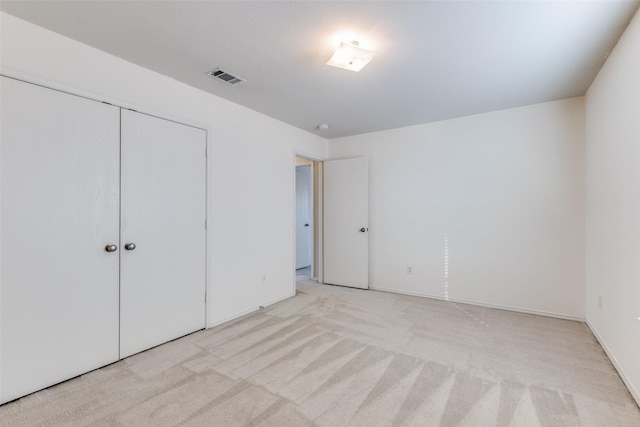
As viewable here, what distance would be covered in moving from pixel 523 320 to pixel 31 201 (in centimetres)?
453

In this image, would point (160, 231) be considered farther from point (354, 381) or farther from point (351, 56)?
point (351, 56)

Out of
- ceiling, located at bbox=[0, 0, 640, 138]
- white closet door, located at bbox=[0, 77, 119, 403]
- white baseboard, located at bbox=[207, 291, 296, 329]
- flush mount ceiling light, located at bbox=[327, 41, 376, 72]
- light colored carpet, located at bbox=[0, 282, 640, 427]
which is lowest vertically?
light colored carpet, located at bbox=[0, 282, 640, 427]

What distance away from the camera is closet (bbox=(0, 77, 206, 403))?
185 centimetres

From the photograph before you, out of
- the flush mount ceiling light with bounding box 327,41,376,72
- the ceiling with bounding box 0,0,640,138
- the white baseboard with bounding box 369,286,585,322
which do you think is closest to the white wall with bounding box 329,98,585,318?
the white baseboard with bounding box 369,286,585,322

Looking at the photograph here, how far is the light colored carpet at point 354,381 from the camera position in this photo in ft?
5.53

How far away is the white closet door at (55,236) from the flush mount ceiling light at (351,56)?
1806 millimetres

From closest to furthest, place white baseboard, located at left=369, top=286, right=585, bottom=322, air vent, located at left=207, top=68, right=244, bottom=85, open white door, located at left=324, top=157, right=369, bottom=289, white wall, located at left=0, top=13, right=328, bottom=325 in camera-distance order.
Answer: white wall, located at left=0, top=13, right=328, bottom=325 → air vent, located at left=207, top=68, right=244, bottom=85 → white baseboard, located at left=369, top=286, right=585, bottom=322 → open white door, located at left=324, top=157, right=369, bottom=289

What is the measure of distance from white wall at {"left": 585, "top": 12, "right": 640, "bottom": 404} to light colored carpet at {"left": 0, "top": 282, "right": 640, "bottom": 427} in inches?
10.3

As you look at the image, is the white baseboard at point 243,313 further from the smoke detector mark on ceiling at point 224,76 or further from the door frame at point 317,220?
the smoke detector mark on ceiling at point 224,76

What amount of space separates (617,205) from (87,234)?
13.1 ft

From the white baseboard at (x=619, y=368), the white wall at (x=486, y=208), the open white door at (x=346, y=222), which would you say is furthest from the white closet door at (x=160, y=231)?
the white baseboard at (x=619, y=368)

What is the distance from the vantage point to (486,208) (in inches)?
144

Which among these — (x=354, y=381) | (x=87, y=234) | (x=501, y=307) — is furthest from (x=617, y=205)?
(x=87, y=234)

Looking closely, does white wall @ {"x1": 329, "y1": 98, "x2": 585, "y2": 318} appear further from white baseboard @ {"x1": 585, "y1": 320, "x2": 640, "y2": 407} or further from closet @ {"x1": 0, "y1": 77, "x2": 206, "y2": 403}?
closet @ {"x1": 0, "y1": 77, "x2": 206, "y2": 403}
